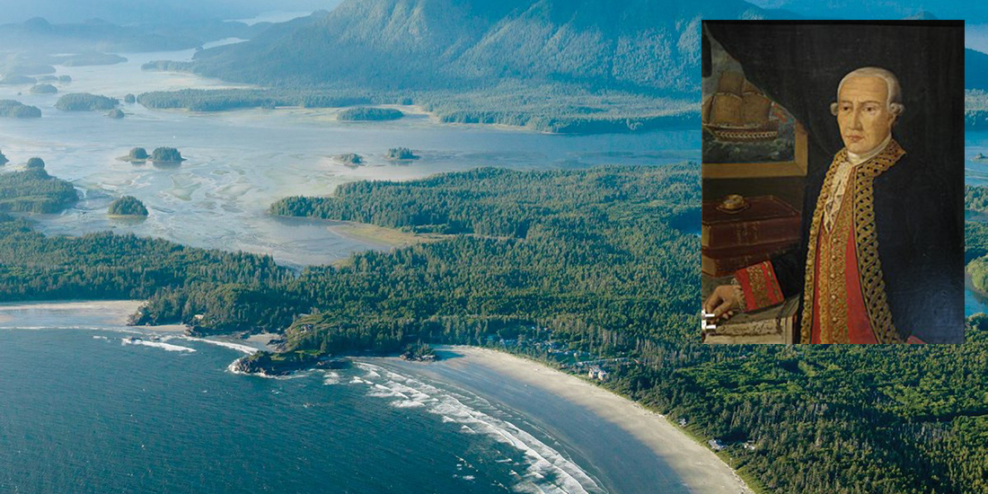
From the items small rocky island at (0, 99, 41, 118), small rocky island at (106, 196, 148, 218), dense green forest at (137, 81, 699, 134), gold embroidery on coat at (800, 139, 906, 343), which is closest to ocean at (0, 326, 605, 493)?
gold embroidery on coat at (800, 139, 906, 343)

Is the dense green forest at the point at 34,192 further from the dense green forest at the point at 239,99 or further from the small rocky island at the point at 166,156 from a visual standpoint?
the dense green forest at the point at 239,99

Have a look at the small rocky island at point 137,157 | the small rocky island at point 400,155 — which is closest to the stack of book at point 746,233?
the small rocky island at point 400,155

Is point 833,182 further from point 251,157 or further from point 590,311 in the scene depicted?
point 251,157

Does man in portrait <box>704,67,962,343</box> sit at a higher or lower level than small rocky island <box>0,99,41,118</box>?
lower

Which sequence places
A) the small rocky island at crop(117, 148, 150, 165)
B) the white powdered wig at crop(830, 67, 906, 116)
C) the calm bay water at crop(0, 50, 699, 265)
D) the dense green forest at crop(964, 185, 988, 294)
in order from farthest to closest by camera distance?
the small rocky island at crop(117, 148, 150, 165), the calm bay water at crop(0, 50, 699, 265), the dense green forest at crop(964, 185, 988, 294), the white powdered wig at crop(830, 67, 906, 116)

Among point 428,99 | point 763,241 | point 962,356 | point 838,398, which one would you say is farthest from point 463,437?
point 428,99

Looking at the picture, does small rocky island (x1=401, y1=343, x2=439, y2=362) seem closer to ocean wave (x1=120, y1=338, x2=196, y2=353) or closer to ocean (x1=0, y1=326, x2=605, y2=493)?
ocean (x1=0, y1=326, x2=605, y2=493)
